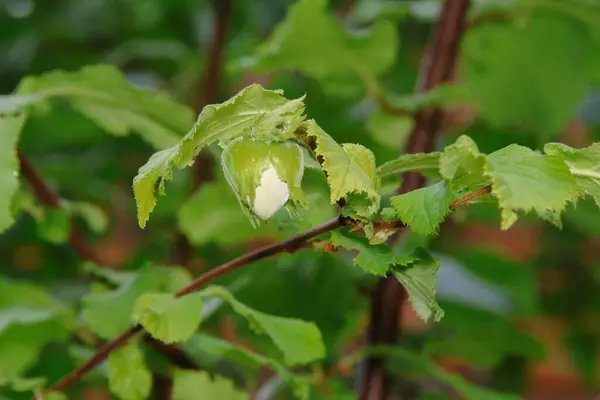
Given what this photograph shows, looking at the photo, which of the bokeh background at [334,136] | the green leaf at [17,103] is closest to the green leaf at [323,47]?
the bokeh background at [334,136]

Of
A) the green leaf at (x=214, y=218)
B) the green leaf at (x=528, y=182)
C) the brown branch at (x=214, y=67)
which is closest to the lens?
the green leaf at (x=528, y=182)

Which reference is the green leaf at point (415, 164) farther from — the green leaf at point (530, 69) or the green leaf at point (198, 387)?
the green leaf at point (530, 69)

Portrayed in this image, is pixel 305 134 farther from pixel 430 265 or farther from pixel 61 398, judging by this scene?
pixel 61 398

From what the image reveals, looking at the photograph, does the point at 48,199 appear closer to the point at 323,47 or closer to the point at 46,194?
the point at 46,194

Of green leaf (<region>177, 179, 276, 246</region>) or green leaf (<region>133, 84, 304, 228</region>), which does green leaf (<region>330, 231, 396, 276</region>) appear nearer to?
green leaf (<region>133, 84, 304, 228</region>)

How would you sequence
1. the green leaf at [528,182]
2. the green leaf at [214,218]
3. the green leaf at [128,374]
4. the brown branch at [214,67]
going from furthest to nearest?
the brown branch at [214,67]
the green leaf at [214,218]
the green leaf at [128,374]
the green leaf at [528,182]

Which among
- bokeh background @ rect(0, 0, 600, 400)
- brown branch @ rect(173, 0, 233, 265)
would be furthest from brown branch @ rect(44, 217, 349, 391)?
brown branch @ rect(173, 0, 233, 265)

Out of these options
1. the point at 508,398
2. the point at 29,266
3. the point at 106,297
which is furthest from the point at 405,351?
the point at 29,266
